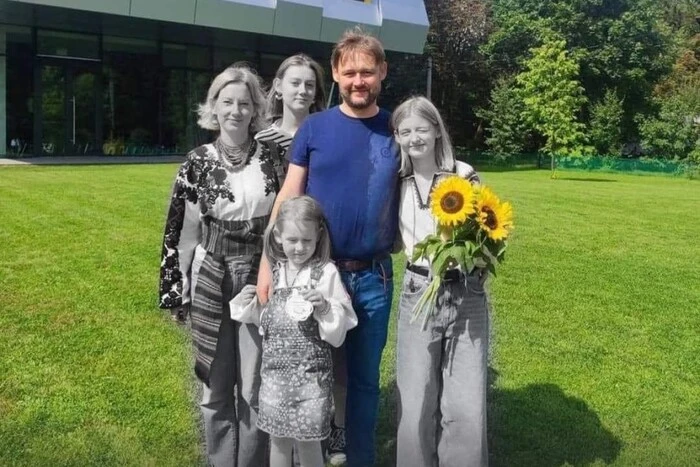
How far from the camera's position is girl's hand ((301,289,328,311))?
299cm

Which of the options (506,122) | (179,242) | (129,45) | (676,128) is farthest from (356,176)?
(676,128)

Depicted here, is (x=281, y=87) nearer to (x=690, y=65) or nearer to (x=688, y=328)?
(x=688, y=328)

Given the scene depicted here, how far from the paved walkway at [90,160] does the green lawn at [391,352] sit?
11.2 m

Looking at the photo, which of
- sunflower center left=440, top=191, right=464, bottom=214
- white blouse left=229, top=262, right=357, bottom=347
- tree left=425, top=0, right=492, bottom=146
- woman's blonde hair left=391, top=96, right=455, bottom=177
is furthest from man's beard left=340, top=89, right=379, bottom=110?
tree left=425, top=0, right=492, bottom=146

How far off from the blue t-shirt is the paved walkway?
63.9 ft

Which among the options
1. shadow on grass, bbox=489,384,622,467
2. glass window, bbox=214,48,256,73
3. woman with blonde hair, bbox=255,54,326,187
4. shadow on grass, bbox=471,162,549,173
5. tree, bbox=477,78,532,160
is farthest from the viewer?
tree, bbox=477,78,532,160

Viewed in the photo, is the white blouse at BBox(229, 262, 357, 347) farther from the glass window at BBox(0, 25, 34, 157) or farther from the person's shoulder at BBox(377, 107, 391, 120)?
the glass window at BBox(0, 25, 34, 157)

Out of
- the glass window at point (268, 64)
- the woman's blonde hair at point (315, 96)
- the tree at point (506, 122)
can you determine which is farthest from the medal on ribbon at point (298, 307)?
the tree at point (506, 122)

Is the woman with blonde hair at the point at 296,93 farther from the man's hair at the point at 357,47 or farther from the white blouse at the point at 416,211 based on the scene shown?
the white blouse at the point at 416,211

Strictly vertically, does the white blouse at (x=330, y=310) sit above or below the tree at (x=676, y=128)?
below

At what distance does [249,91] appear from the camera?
10.8 ft

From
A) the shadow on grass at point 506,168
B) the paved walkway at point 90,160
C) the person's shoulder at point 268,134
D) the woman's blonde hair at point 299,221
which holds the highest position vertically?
the person's shoulder at point 268,134

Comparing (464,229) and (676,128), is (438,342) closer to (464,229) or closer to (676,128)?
(464,229)

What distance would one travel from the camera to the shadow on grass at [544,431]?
407cm
